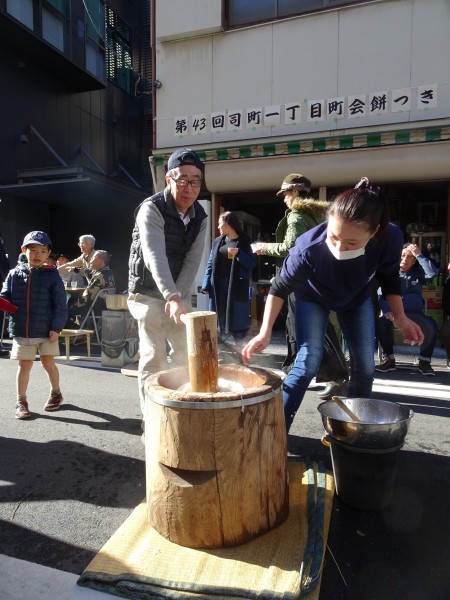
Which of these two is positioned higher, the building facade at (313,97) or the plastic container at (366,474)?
the building facade at (313,97)

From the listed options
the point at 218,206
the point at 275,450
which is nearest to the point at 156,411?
the point at 275,450

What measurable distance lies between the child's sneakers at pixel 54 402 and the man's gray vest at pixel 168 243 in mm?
1581

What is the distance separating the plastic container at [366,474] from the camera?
234 centimetres

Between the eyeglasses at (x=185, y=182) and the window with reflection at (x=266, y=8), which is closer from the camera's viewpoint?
the eyeglasses at (x=185, y=182)

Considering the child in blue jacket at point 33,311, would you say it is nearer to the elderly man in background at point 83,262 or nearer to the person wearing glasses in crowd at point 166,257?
the person wearing glasses in crowd at point 166,257

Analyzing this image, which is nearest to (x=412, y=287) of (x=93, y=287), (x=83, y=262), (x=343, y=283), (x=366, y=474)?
(x=343, y=283)

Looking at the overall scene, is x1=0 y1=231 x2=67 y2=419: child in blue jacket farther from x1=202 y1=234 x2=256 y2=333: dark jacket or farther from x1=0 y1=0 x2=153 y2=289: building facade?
x1=0 y1=0 x2=153 y2=289: building facade

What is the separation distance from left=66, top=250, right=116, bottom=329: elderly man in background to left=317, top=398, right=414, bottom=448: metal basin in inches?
214

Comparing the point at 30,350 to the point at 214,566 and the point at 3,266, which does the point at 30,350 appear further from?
the point at 3,266

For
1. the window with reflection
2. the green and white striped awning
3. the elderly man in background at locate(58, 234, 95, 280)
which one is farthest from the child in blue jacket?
the window with reflection

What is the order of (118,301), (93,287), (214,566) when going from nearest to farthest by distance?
(214,566), (118,301), (93,287)

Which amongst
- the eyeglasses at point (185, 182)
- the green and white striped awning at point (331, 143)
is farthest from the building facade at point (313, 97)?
the eyeglasses at point (185, 182)

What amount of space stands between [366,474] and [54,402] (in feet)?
9.69

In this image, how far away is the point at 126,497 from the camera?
8.45ft
